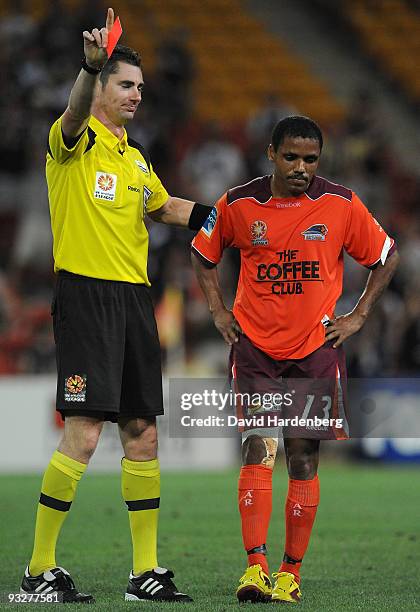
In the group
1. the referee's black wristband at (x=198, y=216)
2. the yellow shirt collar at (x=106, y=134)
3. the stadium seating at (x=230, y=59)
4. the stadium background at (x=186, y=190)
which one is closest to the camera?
the yellow shirt collar at (x=106, y=134)

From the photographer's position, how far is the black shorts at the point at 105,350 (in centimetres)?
567

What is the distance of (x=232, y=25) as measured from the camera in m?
20.7

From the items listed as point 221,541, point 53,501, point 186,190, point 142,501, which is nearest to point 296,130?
point 142,501

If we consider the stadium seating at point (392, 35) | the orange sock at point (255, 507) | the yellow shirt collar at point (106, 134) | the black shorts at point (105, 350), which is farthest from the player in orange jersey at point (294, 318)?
the stadium seating at point (392, 35)

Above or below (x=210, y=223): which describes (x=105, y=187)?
above

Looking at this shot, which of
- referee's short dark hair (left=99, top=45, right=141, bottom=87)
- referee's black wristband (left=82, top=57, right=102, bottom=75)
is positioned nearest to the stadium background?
referee's short dark hair (left=99, top=45, right=141, bottom=87)

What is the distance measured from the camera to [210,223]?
240 inches

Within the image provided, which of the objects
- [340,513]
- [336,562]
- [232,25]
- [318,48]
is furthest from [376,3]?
[336,562]

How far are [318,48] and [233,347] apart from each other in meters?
16.6

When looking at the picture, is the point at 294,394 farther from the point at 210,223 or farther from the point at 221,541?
the point at 221,541

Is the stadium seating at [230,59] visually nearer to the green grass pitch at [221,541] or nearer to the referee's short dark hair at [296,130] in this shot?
the green grass pitch at [221,541]

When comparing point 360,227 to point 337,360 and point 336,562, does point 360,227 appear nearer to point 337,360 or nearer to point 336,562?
point 337,360

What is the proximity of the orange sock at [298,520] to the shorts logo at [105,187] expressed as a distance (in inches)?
61.4

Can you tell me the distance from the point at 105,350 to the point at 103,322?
0.13 meters
